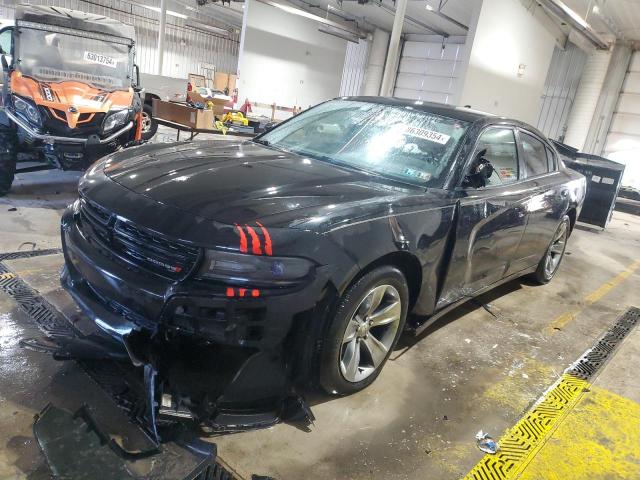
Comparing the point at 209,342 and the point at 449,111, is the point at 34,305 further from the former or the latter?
the point at 449,111

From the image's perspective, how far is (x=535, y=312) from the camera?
13.4 feet

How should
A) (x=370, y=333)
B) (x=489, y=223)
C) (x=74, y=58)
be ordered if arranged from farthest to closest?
Answer: (x=74, y=58)
(x=489, y=223)
(x=370, y=333)

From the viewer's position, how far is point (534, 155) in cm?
382

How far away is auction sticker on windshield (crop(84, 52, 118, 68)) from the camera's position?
20.5 feet

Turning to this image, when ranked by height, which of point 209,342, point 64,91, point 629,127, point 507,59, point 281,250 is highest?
point 507,59

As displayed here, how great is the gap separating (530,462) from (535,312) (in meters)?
2.06

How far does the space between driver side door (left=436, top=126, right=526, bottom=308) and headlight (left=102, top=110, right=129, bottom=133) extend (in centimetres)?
427

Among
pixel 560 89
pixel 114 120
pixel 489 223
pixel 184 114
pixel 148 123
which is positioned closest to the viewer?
pixel 489 223

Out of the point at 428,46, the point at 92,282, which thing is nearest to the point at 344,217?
the point at 92,282

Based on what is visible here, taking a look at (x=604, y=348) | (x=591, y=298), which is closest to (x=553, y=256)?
(x=591, y=298)

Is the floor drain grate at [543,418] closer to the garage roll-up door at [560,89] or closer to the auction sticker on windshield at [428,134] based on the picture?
the auction sticker on windshield at [428,134]

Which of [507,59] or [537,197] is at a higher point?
[507,59]

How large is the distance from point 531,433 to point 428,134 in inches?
71.2

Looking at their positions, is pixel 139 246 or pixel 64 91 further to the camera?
pixel 64 91
